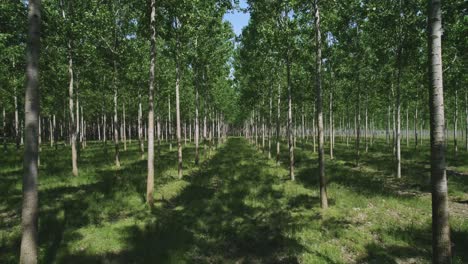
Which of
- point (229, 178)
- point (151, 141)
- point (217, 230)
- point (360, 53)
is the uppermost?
point (360, 53)

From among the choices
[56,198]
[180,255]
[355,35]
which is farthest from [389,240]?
[355,35]

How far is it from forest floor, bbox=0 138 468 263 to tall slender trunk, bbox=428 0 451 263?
11.9 ft

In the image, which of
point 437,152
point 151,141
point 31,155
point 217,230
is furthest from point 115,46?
point 437,152

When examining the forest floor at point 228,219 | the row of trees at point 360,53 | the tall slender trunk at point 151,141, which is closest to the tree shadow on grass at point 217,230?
the forest floor at point 228,219

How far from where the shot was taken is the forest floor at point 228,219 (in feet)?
29.9

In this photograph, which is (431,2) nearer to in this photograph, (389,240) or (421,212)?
(389,240)

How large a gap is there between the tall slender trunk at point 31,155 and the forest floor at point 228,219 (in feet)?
8.41

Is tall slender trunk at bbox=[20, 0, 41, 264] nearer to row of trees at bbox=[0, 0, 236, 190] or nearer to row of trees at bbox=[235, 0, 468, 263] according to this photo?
row of trees at bbox=[235, 0, 468, 263]

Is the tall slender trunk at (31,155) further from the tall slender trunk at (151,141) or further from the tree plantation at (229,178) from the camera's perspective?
the tall slender trunk at (151,141)

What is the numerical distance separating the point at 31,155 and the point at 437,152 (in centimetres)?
772

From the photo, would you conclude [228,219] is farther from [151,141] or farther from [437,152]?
[437,152]

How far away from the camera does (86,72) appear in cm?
2519

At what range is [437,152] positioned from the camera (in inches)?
215

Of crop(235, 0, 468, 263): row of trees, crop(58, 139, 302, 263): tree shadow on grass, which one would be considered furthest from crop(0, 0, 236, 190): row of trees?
crop(235, 0, 468, 263): row of trees
